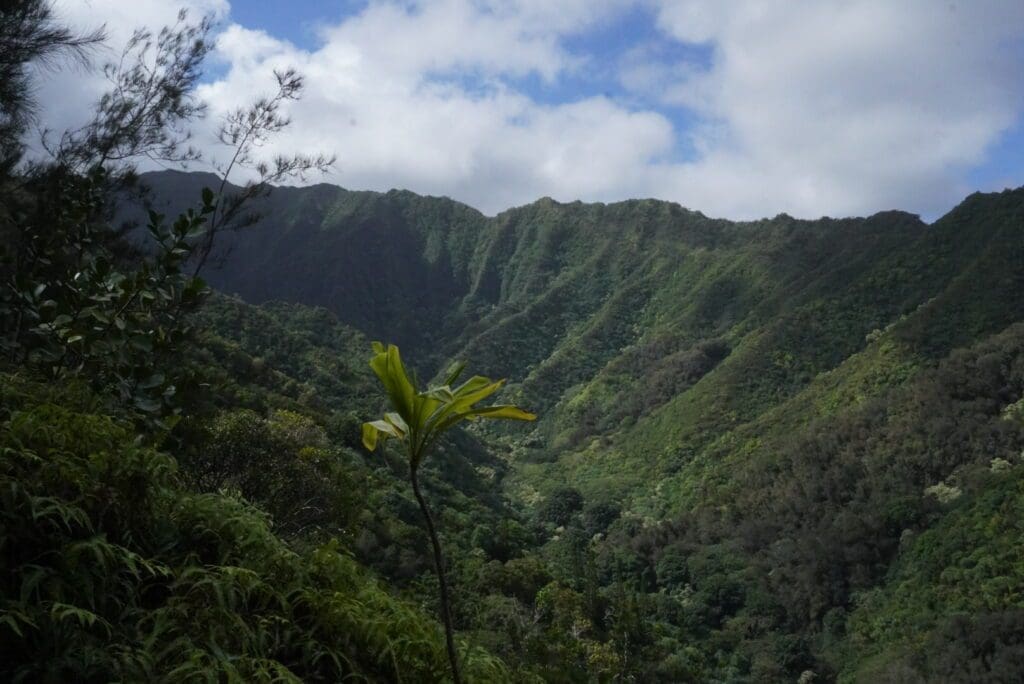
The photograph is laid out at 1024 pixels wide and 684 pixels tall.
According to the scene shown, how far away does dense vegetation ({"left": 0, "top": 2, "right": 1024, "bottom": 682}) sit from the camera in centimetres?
246

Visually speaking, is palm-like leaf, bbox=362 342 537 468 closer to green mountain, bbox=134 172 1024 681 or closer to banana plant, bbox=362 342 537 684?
banana plant, bbox=362 342 537 684

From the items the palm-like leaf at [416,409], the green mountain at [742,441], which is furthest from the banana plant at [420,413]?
the green mountain at [742,441]

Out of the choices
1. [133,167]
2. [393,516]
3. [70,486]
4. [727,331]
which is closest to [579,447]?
[727,331]

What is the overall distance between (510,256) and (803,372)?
69.7 meters

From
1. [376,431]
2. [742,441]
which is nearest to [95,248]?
[376,431]

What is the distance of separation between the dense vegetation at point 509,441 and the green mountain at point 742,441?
0.25 m

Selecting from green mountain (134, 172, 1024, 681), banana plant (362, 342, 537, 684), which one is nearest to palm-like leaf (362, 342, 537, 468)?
banana plant (362, 342, 537, 684)

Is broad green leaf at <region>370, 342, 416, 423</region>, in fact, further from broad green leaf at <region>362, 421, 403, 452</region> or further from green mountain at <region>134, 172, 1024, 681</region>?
green mountain at <region>134, 172, 1024, 681</region>

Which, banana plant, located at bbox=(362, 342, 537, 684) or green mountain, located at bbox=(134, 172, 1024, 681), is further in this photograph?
green mountain, located at bbox=(134, 172, 1024, 681)

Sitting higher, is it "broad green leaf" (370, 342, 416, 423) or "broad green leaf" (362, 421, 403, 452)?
"broad green leaf" (370, 342, 416, 423)

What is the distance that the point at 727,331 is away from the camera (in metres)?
76.1

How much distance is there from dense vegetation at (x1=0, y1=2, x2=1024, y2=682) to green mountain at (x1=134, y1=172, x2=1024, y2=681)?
9.8 inches

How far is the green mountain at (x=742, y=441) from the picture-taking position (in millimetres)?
26734

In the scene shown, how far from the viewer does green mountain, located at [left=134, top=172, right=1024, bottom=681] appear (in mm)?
26734
